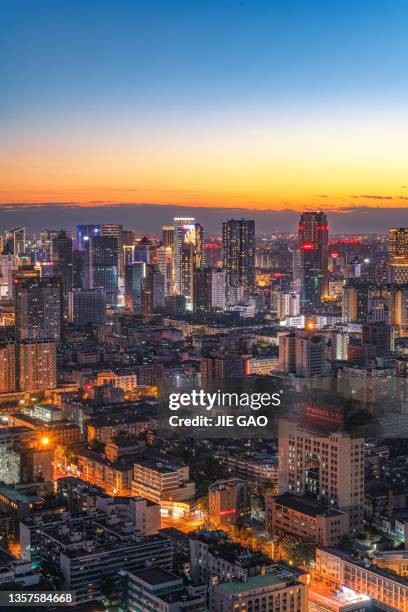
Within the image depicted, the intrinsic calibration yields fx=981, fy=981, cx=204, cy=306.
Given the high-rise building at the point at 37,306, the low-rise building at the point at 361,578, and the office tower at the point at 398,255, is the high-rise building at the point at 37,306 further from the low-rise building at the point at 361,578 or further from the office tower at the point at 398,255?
the low-rise building at the point at 361,578

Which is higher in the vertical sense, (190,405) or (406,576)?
(190,405)

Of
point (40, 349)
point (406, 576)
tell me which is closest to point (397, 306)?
point (40, 349)

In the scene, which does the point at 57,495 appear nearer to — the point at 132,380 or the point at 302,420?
the point at 302,420

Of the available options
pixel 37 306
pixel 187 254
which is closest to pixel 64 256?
pixel 187 254

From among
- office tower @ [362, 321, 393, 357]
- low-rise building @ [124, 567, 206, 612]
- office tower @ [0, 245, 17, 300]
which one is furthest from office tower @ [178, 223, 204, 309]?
low-rise building @ [124, 567, 206, 612]

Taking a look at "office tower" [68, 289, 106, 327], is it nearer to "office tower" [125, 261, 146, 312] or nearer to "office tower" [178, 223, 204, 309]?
"office tower" [125, 261, 146, 312]

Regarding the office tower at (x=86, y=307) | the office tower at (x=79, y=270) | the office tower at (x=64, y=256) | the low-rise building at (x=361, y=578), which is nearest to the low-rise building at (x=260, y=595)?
the low-rise building at (x=361, y=578)

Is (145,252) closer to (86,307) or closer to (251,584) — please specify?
(86,307)
